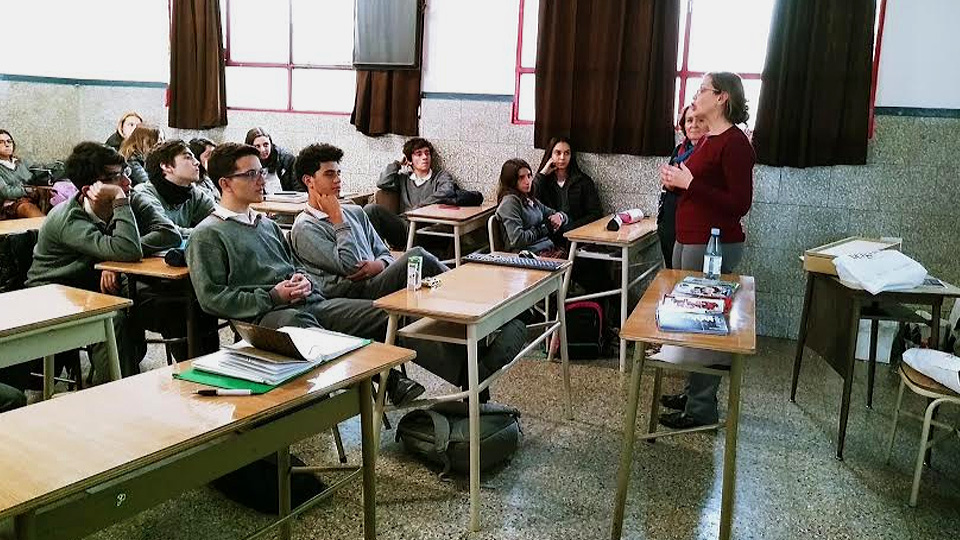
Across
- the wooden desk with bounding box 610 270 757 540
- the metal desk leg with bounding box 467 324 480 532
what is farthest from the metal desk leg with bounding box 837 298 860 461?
the metal desk leg with bounding box 467 324 480 532

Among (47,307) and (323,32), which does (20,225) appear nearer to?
(47,307)

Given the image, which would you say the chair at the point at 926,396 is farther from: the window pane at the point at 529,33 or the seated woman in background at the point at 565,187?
the window pane at the point at 529,33

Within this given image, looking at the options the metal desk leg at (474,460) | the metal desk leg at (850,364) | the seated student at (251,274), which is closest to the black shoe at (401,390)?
the seated student at (251,274)

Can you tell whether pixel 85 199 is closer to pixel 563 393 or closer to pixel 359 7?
pixel 563 393

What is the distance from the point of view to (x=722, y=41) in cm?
519

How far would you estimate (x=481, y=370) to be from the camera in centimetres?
304

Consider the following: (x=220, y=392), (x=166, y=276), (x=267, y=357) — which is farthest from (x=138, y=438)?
(x=166, y=276)

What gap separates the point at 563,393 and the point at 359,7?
3.57 m

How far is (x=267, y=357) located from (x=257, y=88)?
5.19 m

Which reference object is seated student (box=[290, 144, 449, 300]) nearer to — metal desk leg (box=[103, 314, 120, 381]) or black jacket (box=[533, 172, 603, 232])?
metal desk leg (box=[103, 314, 120, 381])

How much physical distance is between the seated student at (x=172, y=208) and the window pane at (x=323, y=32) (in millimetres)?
2529

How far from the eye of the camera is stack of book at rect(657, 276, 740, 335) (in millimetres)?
2426

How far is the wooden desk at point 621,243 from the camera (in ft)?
13.9

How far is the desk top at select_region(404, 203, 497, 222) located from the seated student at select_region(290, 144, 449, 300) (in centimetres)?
152
